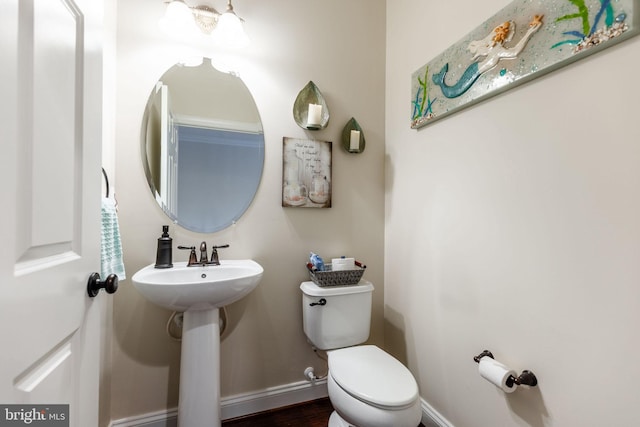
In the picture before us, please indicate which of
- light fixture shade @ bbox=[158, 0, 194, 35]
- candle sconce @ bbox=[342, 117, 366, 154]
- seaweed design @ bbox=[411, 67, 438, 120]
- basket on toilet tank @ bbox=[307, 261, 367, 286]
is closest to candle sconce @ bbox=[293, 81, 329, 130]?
candle sconce @ bbox=[342, 117, 366, 154]

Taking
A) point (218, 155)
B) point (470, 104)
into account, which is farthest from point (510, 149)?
point (218, 155)

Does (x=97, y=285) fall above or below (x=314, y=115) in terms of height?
below

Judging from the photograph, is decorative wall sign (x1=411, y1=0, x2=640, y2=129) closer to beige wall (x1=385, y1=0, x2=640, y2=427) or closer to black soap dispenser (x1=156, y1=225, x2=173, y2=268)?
beige wall (x1=385, y1=0, x2=640, y2=427)

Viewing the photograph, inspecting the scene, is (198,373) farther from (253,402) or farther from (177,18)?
(177,18)

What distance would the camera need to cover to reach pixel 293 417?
60.8 inches

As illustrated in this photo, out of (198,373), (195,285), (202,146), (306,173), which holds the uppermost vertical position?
(202,146)

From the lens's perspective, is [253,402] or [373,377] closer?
[373,377]

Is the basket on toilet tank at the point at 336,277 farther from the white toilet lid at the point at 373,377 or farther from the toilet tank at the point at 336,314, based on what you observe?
the white toilet lid at the point at 373,377

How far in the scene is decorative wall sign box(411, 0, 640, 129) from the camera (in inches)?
31.0

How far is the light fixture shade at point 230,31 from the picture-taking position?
1409 mm

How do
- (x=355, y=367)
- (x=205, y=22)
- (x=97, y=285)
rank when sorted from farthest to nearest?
(x=205, y=22) → (x=355, y=367) → (x=97, y=285)

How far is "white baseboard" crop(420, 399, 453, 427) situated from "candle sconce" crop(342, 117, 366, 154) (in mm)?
1472

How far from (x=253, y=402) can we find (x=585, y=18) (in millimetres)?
2140

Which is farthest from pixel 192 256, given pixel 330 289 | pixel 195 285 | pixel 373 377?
pixel 373 377
